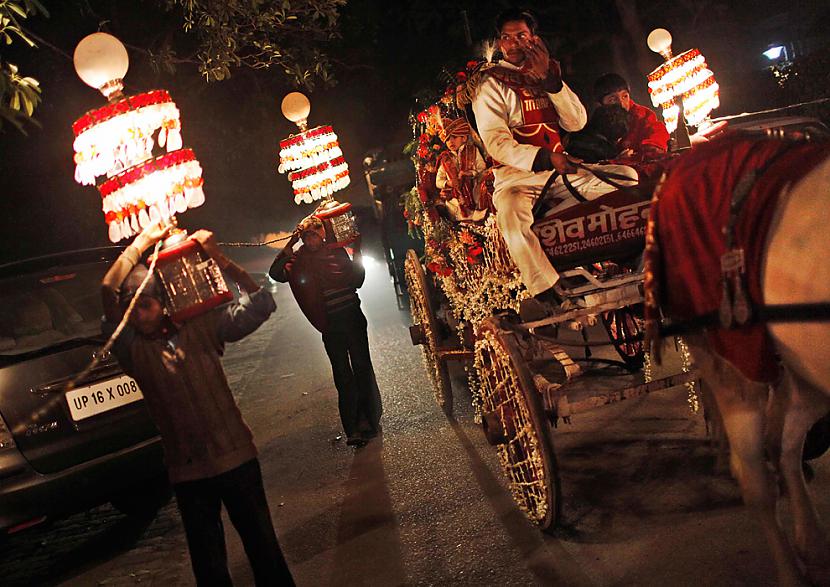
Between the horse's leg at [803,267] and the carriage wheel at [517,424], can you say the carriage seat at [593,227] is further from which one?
the horse's leg at [803,267]

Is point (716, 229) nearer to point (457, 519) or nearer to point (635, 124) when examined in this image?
point (457, 519)

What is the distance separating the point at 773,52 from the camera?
18.8 m

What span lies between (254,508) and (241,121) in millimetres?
13671

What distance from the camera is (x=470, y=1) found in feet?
48.2

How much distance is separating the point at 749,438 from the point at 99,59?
341 centimetres

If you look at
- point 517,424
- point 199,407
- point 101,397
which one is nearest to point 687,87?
point 517,424

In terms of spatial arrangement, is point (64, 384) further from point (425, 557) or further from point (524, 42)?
point (524, 42)

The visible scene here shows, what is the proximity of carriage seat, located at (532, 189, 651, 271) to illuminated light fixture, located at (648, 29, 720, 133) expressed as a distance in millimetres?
2701

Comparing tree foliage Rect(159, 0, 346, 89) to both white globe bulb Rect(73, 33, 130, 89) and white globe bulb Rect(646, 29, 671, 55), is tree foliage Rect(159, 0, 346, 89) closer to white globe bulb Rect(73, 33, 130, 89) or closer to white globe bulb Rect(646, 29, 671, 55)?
white globe bulb Rect(646, 29, 671, 55)

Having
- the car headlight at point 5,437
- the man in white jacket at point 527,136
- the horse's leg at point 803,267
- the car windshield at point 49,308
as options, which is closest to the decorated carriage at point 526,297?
the man in white jacket at point 527,136

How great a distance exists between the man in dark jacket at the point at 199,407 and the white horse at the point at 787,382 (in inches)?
81.2

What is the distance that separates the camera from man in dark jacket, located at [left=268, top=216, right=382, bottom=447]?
649 centimetres

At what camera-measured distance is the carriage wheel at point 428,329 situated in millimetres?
6633

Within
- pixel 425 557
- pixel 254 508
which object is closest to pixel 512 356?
pixel 425 557
